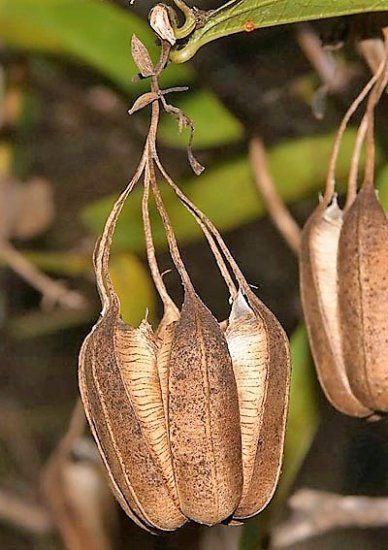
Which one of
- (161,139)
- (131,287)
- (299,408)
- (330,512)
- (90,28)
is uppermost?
(90,28)

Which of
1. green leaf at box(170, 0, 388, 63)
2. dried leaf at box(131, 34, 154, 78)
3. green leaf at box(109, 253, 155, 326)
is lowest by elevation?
green leaf at box(109, 253, 155, 326)

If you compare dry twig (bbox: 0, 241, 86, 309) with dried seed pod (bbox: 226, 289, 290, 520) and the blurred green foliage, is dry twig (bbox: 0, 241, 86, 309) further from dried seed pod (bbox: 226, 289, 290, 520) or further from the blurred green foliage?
dried seed pod (bbox: 226, 289, 290, 520)

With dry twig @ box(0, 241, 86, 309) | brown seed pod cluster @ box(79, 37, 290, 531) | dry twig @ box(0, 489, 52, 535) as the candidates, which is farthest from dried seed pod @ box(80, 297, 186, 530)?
dry twig @ box(0, 489, 52, 535)

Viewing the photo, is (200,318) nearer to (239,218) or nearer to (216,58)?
(239,218)

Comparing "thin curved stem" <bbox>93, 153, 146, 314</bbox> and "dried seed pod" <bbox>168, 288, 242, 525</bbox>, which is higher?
"thin curved stem" <bbox>93, 153, 146, 314</bbox>

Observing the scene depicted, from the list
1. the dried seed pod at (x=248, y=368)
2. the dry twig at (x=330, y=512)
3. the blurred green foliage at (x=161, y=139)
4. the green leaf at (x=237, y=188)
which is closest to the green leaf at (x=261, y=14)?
the dried seed pod at (x=248, y=368)

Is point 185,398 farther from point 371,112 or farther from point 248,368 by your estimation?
point 371,112

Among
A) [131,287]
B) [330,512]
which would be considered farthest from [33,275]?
[330,512]
